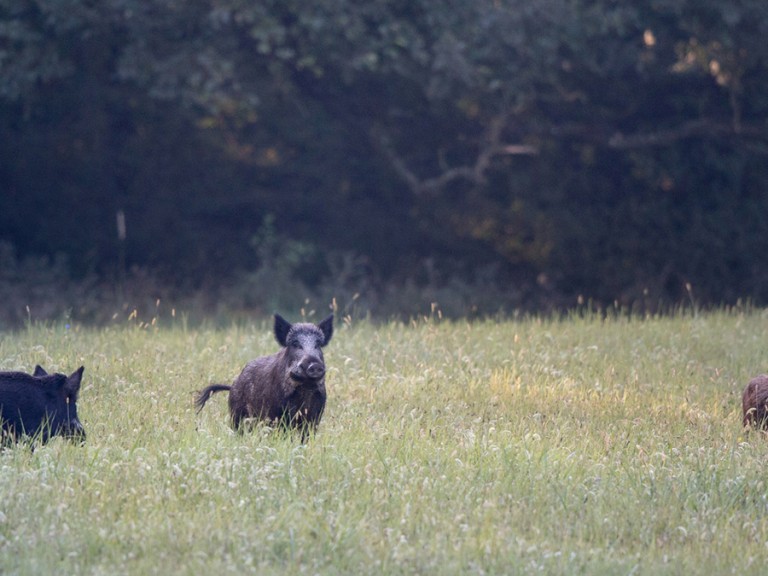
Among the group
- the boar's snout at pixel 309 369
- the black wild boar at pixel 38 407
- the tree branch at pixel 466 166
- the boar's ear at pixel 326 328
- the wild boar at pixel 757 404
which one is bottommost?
the wild boar at pixel 757 404

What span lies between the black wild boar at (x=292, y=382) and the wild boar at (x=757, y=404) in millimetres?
3831

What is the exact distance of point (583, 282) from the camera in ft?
77.3

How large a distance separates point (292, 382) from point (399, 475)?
117 cm

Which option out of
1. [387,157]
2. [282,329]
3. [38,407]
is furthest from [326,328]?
[387,157]

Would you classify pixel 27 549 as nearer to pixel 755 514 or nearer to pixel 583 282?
pixel 755 514

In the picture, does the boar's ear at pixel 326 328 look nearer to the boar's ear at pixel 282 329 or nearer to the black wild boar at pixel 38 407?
the boar's ear at pixel 282 329

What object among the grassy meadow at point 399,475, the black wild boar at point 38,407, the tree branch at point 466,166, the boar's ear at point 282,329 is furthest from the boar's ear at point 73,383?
the tree branch at point 466,166

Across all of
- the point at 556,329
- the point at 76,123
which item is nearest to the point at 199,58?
the point at 76,123

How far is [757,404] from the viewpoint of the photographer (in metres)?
9.72

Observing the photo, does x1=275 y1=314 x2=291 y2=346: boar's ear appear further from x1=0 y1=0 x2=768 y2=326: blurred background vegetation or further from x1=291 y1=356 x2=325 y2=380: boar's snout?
x1=0 y1=0 x2=768 y2=326: blurred background vegetation

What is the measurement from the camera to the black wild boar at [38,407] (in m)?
7.94

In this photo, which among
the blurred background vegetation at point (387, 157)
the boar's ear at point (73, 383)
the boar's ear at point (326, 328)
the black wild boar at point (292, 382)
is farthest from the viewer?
the blurred background vegetation at point (387, 157)

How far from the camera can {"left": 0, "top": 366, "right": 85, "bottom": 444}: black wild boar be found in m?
7.94

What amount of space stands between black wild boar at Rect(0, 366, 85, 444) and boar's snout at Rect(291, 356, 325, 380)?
66.0 inches
